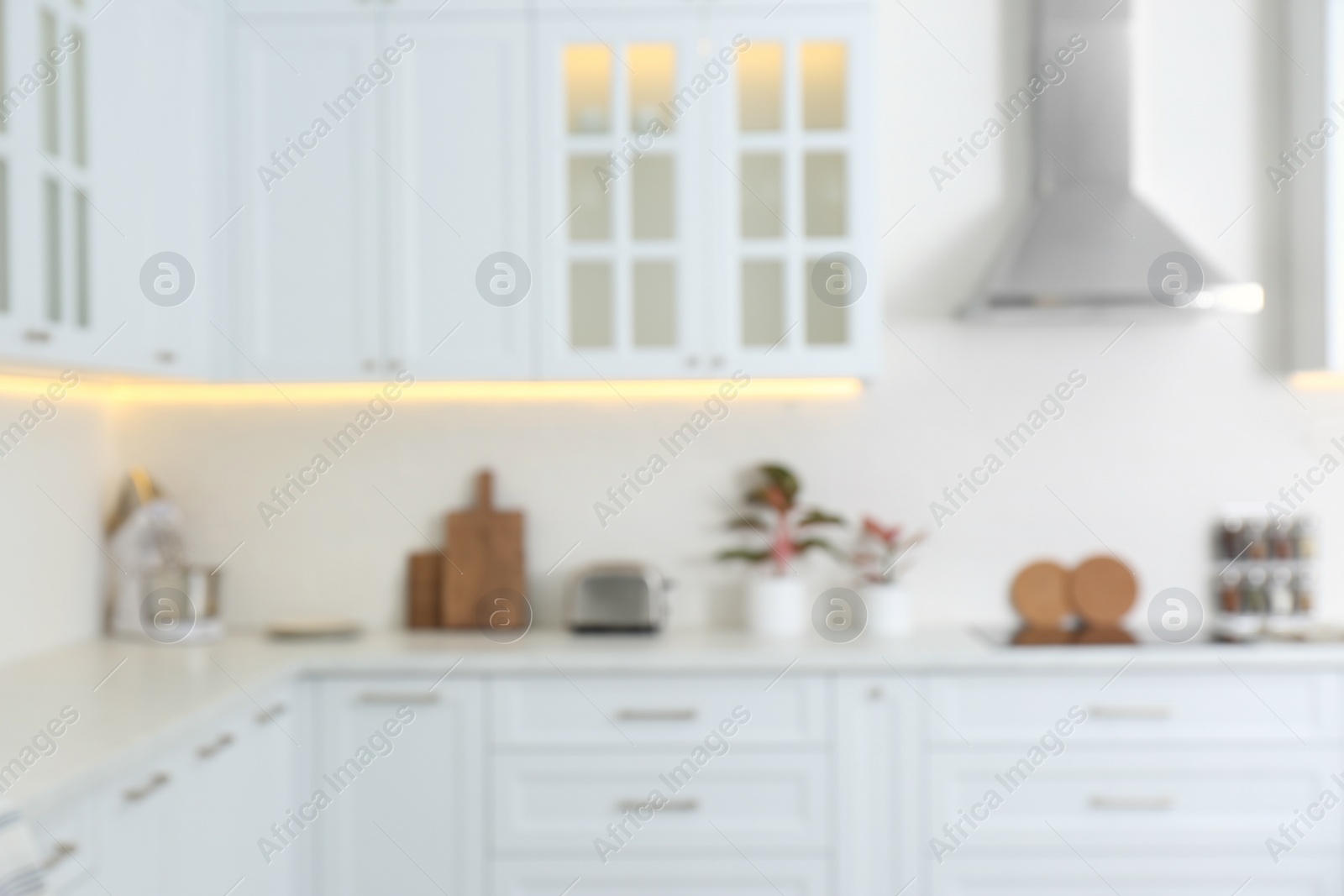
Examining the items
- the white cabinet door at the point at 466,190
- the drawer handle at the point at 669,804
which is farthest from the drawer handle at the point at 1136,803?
the white cabinet door at the point at 466,190

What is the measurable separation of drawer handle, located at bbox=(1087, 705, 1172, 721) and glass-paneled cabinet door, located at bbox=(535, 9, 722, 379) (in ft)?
3.84

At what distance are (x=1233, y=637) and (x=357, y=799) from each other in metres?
2.04

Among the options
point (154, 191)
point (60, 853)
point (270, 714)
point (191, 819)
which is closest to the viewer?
point (60, 853)

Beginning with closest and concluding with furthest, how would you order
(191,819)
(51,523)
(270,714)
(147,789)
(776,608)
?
(147,789)
(191,819)
(270,714)
(51,523)
(776,608)

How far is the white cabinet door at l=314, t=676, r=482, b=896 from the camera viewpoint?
2.38m

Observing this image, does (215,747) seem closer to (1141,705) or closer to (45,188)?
(45,188)

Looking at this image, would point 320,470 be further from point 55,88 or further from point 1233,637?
point 1233,637

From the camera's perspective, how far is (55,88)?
2010 millimetres

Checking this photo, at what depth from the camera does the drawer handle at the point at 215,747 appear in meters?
1.94

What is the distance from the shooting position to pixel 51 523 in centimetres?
257

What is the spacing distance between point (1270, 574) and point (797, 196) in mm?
1566

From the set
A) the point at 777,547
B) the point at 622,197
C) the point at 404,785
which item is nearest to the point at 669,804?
the point at 404,785

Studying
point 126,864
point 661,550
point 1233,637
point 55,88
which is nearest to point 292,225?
point 55,88

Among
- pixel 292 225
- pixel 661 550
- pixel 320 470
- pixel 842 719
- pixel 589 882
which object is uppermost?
pixel 292 225
